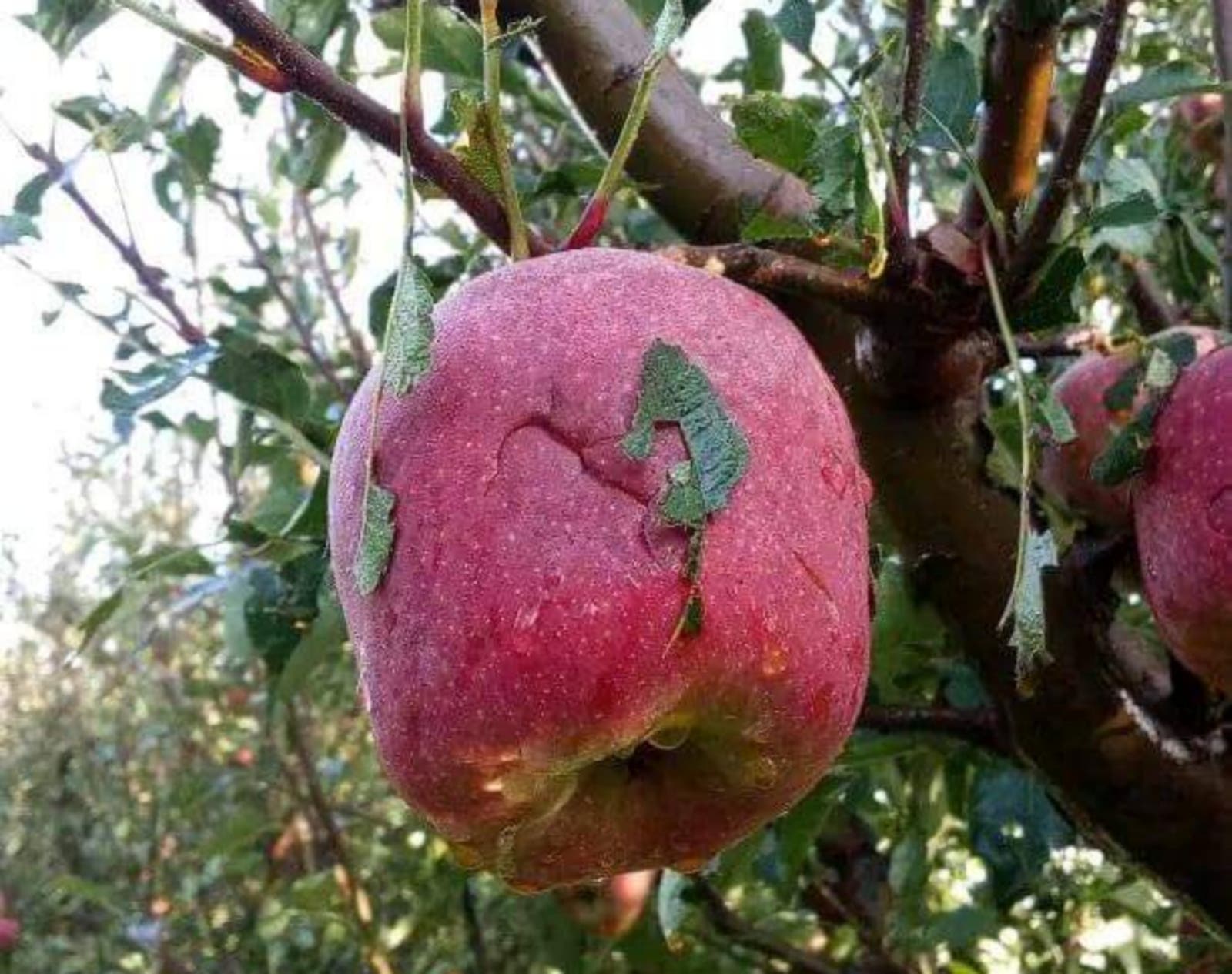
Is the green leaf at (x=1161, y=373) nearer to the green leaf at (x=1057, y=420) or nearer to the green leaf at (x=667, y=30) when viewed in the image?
the green leaf at (x=1057, y=420)

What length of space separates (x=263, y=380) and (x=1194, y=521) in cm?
52

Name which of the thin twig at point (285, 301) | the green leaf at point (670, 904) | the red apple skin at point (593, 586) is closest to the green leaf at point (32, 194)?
the thin twig at point (285, 301)

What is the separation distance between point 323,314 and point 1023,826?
126cm

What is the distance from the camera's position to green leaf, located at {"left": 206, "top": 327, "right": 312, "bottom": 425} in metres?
0.85

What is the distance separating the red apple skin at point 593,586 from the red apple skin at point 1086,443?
17.5 inches

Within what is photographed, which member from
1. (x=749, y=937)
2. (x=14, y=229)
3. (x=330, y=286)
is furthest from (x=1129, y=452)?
(x=330, y=286)

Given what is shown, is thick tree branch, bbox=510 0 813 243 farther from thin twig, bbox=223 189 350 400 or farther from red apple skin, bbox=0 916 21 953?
red apple skin, bbox=0 916 21 953

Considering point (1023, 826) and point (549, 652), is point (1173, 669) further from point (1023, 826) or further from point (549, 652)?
point (549, 652)

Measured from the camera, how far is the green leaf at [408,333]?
1.60 feet

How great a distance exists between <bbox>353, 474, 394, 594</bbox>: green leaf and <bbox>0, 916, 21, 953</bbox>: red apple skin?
2.00 m

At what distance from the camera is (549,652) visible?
1.53 ft

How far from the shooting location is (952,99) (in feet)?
2.32

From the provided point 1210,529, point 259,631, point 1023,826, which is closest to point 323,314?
point 259,631

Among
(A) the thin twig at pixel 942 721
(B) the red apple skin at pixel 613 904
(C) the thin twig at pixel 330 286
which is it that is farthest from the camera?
(B) the red apple skin at pixel 613 904
